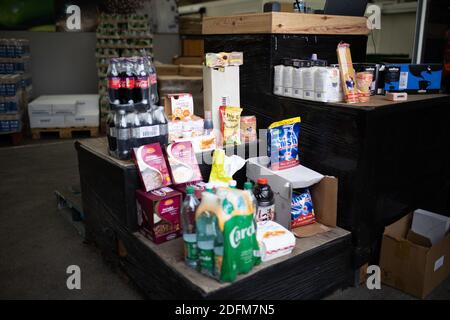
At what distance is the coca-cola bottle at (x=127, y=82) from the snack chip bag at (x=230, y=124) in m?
0.57

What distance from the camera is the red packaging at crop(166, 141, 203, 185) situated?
7.23 feet

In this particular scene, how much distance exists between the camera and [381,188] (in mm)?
2408

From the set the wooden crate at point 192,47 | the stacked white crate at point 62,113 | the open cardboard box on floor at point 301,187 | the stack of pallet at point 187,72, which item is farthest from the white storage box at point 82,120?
the open cardboard box on floor at point 301,187

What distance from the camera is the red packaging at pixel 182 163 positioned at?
2.21 m

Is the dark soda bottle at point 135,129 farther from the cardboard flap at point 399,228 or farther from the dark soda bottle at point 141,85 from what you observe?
the cardboard flap at point 399,228

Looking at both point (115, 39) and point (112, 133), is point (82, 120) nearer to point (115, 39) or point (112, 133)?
point (115, 39)

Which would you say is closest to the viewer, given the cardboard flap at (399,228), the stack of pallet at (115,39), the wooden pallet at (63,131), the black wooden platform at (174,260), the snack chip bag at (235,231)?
the snack chip bag at (235,231)

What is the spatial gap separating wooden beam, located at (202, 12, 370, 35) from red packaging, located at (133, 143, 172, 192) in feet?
3.37

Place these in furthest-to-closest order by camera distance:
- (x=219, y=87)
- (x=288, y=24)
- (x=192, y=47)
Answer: (x=192, y=47)
(x=219, y=87)
(x=288, y=24)

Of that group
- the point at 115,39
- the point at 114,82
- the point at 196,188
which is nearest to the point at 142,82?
the point at 114,82

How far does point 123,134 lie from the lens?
2.23 meters

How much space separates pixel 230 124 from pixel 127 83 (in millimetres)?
665

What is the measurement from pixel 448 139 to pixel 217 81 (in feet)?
5.51
